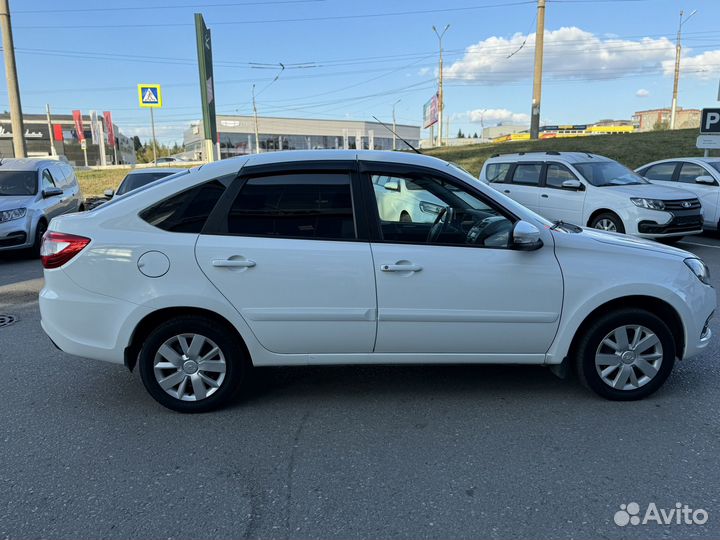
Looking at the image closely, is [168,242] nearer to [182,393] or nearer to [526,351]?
[182,393]

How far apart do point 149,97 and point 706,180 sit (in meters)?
19.8

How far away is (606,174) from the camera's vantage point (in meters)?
10.2

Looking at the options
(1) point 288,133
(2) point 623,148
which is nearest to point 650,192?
(2) point 623,148

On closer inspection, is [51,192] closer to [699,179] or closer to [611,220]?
[611,220]

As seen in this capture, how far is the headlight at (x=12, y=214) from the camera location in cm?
914

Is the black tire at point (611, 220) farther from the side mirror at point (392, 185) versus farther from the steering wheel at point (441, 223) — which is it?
the side mirror at point (392, 185)

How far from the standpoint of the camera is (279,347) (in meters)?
3.56

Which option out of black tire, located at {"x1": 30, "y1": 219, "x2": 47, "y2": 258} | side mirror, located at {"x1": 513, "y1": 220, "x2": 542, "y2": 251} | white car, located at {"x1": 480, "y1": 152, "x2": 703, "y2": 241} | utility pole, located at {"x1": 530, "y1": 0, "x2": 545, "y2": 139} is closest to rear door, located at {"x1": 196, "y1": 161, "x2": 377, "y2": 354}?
side mirror, located at {"x1": 513, "y1": 220, "x2": 542, "y2": 251}

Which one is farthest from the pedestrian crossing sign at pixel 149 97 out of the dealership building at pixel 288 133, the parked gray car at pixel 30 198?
the dealership building at pixel 288 133

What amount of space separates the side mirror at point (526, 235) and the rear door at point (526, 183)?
25.0 feet

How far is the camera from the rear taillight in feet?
11.4

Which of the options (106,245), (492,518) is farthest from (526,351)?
(106,245)

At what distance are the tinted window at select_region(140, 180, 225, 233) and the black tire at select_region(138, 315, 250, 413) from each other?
0.60 meters

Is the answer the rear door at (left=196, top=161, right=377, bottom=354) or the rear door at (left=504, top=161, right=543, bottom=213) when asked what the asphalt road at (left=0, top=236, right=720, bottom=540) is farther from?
the rear door at (left=504, top=161, right=543, bottom=213)
